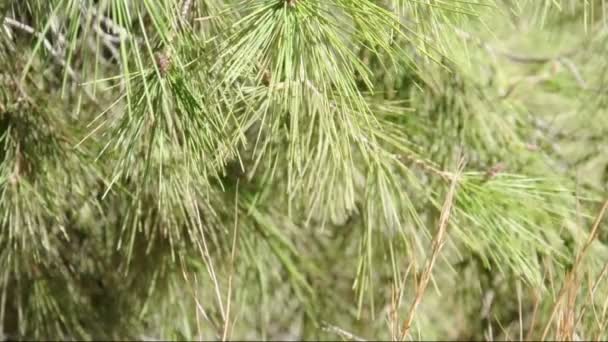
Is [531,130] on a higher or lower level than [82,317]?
higher

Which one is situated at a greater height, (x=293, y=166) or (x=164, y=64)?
(x=164, y=64)

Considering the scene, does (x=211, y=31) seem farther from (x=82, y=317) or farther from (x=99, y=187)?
(x=82, y=317)

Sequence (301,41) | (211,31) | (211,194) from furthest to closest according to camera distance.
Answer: (211,194) < (211,31) < (301,41)

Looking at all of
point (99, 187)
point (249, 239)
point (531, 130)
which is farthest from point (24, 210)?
point (531, 130)

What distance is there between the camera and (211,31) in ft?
2.46

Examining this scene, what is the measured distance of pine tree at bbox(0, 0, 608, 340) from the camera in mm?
669

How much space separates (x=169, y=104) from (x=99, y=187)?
0.70 ft

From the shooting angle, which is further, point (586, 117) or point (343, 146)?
point (586, 117)

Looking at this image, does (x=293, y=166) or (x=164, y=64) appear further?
(x=293, y=166)

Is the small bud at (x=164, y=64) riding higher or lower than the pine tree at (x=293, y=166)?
higher

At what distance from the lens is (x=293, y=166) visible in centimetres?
83

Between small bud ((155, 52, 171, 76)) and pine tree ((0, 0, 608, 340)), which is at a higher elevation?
small bud ((155, 52, 171, 76))

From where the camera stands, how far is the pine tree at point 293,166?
2.19 feet

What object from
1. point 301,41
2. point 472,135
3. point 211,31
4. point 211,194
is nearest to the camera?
point 301,41
